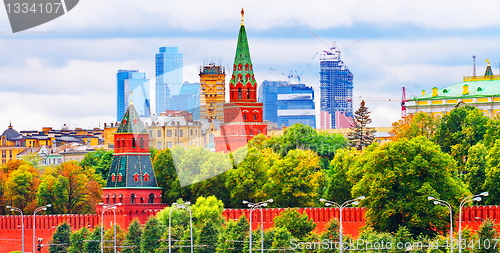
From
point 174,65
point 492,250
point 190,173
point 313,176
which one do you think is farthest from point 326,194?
point 174,65

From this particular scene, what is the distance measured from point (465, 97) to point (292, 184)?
61.2 m

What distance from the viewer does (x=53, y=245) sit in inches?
5103

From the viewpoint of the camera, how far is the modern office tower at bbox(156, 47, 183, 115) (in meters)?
162

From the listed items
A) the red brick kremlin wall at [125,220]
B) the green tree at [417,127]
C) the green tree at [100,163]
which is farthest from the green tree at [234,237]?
the green tree at [100,163]

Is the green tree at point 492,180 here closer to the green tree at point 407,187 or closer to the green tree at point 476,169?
the green tree at point 476,169

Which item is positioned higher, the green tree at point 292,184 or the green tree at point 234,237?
the green tree at point 292,184

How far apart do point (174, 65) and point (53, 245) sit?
48.2m

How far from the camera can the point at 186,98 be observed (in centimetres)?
18012

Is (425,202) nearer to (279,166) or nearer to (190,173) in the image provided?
(279,166)

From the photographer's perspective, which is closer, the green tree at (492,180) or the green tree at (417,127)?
the green tree at (492,180)

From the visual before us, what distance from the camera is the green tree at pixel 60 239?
128500mm

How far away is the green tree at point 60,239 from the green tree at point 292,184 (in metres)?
16.0

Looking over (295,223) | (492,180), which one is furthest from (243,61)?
(295,223)

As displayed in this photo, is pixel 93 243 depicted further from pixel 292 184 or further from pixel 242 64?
pixel 242 64
